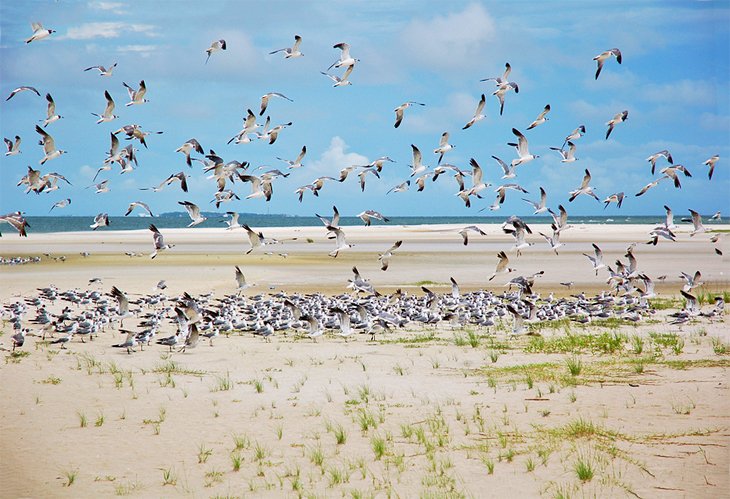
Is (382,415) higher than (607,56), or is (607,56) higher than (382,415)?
(607,56)

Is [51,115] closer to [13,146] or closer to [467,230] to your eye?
[13,146]

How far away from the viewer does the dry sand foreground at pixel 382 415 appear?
966cm

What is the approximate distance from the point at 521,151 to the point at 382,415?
1367cm

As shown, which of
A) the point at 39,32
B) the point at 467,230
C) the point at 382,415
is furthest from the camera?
the point at 467,230

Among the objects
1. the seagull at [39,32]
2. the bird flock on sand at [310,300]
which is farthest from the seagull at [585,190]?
the seagull at [39,32]

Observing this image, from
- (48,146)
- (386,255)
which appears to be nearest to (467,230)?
(386,255)

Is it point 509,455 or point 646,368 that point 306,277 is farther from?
point 509,455

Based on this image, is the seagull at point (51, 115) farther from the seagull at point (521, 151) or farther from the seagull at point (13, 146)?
the seagull at point (521, 151)

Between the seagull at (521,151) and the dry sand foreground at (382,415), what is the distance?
202 inches

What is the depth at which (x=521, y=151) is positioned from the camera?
24078 mm

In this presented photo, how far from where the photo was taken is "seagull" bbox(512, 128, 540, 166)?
77.0 ft

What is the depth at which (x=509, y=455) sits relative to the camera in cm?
1015

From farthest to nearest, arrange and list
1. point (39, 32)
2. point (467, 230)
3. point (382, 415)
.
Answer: point (467, 230) → point (39, 32) → point (382, 415)

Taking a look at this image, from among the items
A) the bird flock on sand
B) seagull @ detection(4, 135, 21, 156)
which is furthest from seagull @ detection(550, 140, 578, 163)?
seagull @ detection(4, 135, 21, 156)
